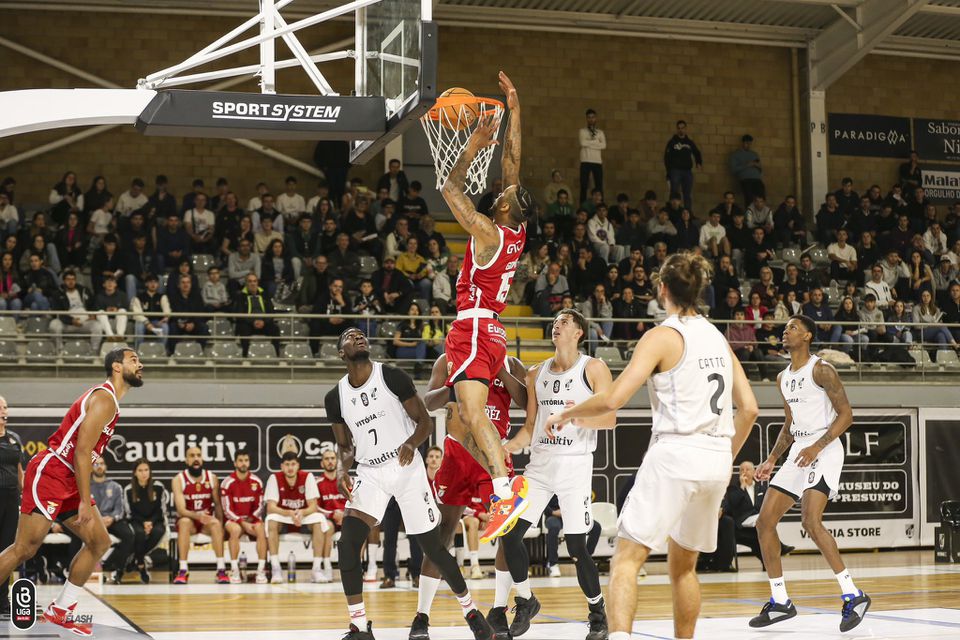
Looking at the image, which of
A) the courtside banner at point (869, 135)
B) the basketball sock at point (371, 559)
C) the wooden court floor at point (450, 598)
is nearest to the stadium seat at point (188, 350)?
the wooden court floor at point (450, 598)

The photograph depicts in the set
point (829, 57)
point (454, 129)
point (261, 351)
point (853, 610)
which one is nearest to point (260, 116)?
point (454, 129)

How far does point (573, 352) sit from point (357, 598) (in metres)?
2.29

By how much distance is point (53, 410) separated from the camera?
14.2 m

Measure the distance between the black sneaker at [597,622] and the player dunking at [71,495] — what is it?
3559 millimetres

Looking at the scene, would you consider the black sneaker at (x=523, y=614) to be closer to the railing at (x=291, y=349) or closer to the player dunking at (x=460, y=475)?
the player dunking at (x=460, y=475)

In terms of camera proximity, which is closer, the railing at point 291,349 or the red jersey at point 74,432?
the red jersey at point 74,432

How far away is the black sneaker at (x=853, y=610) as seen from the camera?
26.9 ft

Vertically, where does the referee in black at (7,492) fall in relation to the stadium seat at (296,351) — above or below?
below

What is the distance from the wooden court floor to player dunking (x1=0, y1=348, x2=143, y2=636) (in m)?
0.82

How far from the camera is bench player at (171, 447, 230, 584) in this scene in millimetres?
13805

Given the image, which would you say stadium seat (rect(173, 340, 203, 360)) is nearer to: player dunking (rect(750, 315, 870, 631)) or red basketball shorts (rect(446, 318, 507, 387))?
red basketball shorts (rect(446, 318, 507, 387))

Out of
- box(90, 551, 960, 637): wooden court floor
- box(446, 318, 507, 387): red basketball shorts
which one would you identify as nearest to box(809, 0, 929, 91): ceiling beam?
box(90, 551, 960, 637): wooden court floor

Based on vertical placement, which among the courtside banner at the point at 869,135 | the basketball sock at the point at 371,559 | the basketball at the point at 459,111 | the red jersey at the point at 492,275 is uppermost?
the courtside banner at the point at 869,135

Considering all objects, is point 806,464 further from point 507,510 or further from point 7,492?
point 7,492
